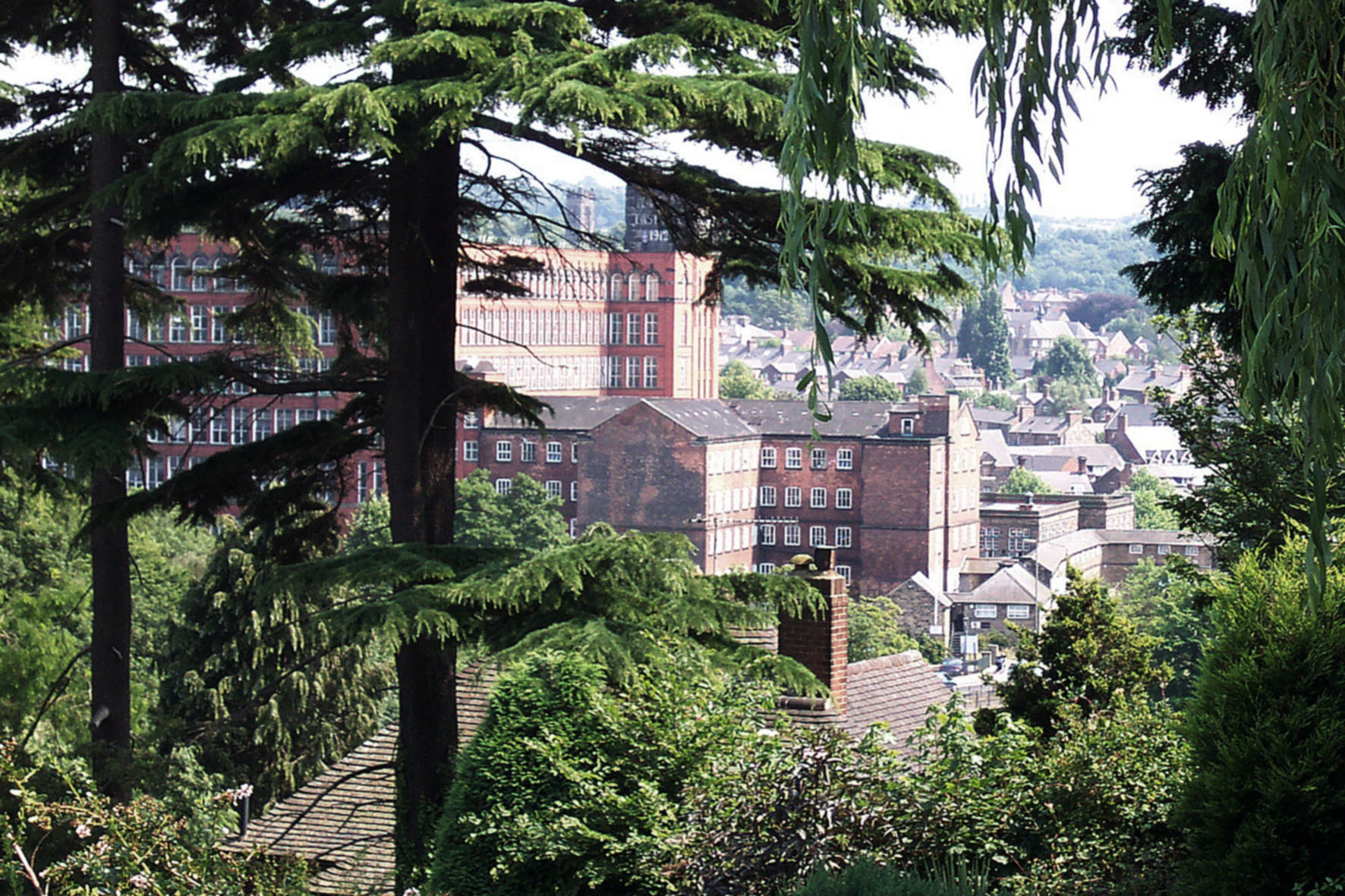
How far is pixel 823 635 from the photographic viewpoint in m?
12.0

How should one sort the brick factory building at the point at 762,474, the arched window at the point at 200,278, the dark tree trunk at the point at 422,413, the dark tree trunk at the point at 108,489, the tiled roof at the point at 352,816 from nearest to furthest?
the dark tree trunk at the point at 422,413 < the dark tree trunk at the point at 108,489 < the tiled roof at the point at 352,816 < the arched window at the point at 200,278 < the brick factory building at the point at 762,474

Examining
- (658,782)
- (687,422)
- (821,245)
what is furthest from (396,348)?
(687,422)

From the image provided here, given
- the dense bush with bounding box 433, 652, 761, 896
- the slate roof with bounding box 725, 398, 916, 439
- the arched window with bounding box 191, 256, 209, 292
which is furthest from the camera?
the slate roof with bounding box 725, 398, 916, 439

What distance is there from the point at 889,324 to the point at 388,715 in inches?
1148

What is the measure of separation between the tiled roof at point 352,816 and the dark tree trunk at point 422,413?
2.05 metres

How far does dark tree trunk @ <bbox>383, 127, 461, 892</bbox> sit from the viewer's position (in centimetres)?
1004

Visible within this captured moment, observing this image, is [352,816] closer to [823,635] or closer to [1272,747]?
[823,635]

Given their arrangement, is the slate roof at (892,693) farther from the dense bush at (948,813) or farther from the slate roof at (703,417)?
the slate roof at (703,417)

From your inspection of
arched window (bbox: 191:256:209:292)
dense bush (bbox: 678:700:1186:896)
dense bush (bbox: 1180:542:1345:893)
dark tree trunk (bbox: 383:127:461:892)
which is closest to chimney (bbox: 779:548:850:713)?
dark tree trunk (bbox: 383:127:461:892)

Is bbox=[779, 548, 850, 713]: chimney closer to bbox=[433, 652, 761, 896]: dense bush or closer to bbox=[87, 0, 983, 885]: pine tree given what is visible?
bbox=[87, 0, 983, 885]: pine tree

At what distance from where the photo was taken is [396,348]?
34.7 ft

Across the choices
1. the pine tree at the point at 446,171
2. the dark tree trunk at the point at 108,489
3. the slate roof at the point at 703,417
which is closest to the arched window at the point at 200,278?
the dark tree trunk at the point at 108,489

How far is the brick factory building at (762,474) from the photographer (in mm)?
85250

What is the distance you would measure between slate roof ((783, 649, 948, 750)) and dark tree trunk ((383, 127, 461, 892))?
3849 millimetres
